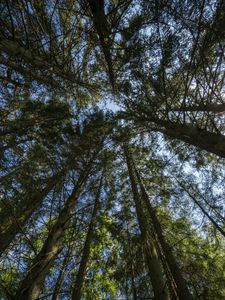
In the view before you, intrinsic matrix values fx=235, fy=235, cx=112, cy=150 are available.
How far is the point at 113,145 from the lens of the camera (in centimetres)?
693

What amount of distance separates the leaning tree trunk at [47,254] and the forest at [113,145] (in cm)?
5

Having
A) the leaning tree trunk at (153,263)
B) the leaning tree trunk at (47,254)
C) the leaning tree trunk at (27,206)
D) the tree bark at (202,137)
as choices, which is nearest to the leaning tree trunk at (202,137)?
the tree bark at (202,137)

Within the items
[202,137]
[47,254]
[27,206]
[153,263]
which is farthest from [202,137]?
[27,206]

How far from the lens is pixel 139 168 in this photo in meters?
8.05

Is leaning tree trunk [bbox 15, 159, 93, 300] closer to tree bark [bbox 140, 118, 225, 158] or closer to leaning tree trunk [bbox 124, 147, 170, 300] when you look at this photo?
leaning tree trunk [bbox 124, 147, 170, 300]

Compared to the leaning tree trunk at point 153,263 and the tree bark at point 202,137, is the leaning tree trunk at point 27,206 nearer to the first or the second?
the leaning tree trunk at point 153,263

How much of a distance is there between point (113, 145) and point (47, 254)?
3747 millimetres

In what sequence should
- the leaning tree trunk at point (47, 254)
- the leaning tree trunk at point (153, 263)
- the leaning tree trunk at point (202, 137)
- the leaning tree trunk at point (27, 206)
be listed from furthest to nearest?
1. the leaning tree trunk at point (27, 206)
2. the leaning tree trunk at point (202, 137)
3. the leaning tree trunk at point (153, 263)
4. the leaning tree trunk at point (47, 254)

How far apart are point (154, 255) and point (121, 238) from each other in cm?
140

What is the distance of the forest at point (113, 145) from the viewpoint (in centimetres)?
470

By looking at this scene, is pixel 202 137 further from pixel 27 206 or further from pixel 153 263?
pixel 27 206

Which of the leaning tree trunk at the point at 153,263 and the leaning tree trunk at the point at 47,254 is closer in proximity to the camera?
the leaning tree trunk at the point at 47,254

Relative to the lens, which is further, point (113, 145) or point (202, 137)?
point (113, 145)

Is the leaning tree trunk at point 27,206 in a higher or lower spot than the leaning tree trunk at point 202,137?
higher
